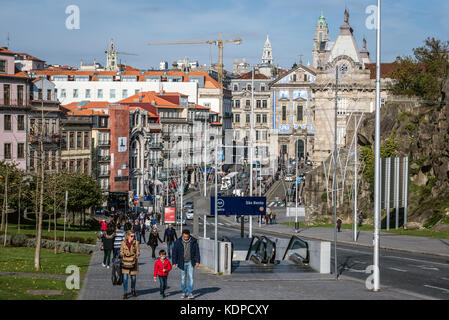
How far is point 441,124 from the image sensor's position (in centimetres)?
6275

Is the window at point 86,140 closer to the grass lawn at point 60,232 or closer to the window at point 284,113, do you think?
the grass lawn at point 60,232

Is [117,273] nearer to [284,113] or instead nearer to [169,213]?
[169,213]

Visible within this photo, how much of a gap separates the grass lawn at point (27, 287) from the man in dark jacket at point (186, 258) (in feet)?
9.63

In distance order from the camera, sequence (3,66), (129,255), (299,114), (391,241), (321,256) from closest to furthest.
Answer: (129,255)
(321,256)
(391,241)
(3,66)
(299,114)

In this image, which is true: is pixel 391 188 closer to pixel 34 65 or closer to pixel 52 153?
pixel 52 153

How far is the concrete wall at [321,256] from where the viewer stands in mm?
29516

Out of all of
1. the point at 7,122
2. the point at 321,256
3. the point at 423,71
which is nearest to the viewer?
the point at 321,256

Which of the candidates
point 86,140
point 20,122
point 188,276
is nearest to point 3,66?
point 20,122

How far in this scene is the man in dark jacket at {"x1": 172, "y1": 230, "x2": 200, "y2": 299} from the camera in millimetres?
22438

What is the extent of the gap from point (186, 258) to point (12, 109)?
58385 mm

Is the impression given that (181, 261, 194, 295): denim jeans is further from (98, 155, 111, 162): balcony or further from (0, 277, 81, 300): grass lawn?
(98, 155, 111, 162): balcony

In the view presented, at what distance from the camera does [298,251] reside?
33.0m

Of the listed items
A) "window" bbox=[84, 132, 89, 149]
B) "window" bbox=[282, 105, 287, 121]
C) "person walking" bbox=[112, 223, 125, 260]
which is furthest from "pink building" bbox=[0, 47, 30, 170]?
"window" bbox=[282, 105, 287, 121]
